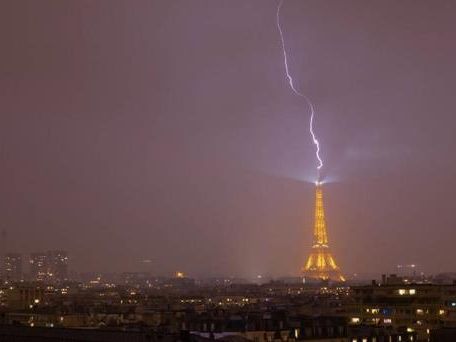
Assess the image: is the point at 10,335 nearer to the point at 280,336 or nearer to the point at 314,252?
the point at 280,336

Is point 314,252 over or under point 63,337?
over

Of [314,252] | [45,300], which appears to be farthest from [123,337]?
[314,252]

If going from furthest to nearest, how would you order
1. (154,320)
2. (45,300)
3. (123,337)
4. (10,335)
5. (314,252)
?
1. (314,252)
2. (45,300)
3. (154,320)
4. (10,335)
5. (123,337)

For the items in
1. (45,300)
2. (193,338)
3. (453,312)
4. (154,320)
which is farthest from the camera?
(45,300)

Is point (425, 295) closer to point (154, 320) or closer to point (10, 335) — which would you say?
point (154, 320)

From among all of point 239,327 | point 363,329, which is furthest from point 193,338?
point 363,329

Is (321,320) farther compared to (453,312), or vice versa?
(453,312)
